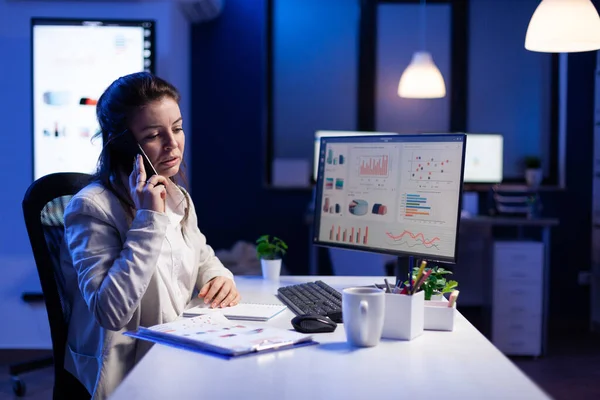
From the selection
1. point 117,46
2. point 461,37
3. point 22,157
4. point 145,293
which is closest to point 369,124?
point 461,37

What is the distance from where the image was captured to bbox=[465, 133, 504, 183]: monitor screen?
480 centimetres

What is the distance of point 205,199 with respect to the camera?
5.02 meters

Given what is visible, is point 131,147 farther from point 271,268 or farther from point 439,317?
point 439,317

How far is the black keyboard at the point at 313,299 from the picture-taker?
1.60m

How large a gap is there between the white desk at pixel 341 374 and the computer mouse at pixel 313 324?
1.4 inches

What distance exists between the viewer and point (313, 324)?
145 cm

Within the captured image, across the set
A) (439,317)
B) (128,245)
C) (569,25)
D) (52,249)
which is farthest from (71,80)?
(439,317)

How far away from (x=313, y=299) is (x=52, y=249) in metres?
0.71

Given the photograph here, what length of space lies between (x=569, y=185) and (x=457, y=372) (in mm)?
4219

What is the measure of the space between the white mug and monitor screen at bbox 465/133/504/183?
3.65 metres

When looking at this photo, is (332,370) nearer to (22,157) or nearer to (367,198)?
(367,198)

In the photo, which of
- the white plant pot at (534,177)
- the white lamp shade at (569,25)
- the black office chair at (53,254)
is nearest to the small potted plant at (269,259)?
the black office chair at (53,254)

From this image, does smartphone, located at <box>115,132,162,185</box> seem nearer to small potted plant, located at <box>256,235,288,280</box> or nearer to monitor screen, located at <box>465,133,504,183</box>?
small potted plant, located at <box>256,235,288,280</box>

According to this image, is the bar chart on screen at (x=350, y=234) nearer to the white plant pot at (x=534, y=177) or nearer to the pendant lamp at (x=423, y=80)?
the pendant lamp at (x=423, y=80)
